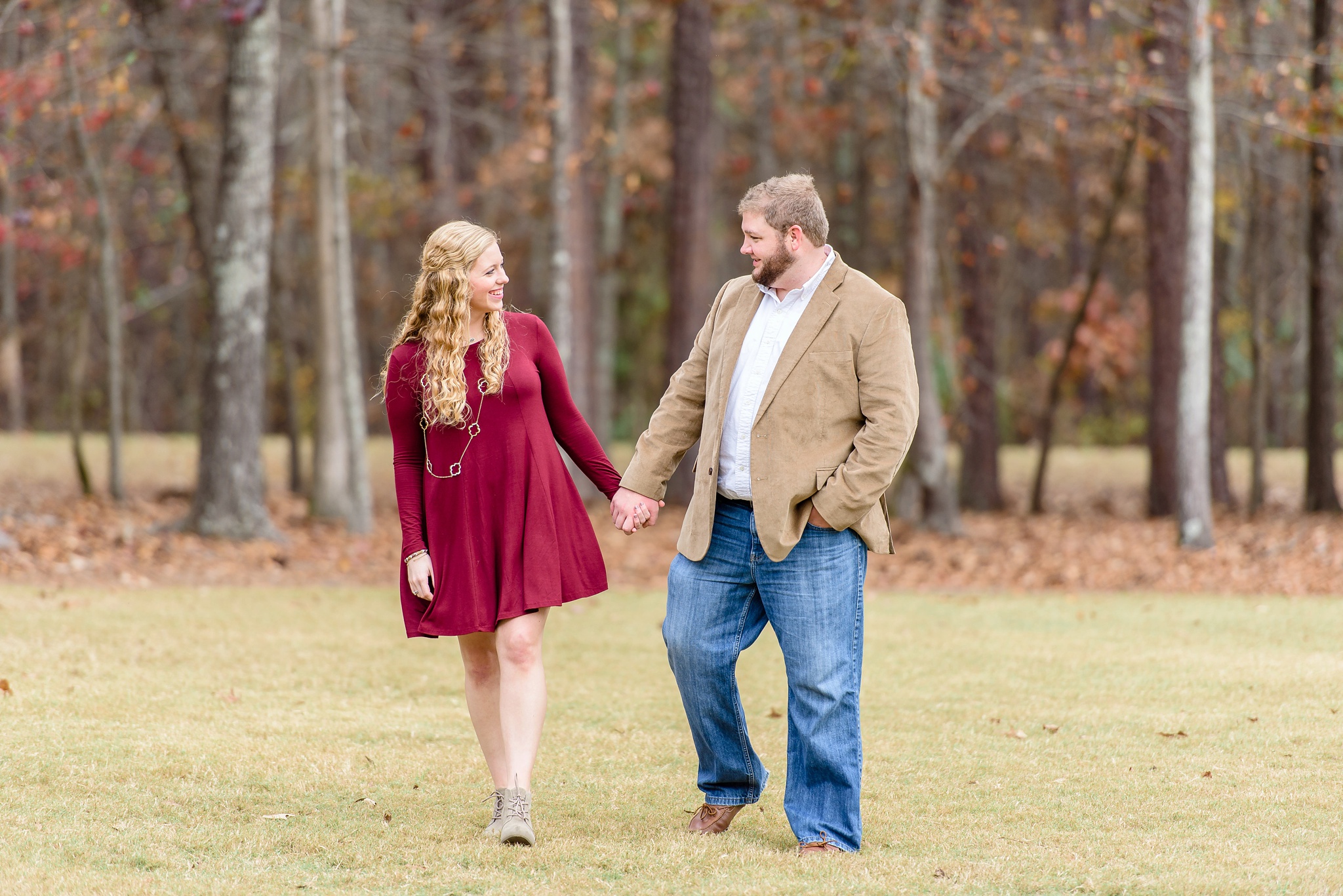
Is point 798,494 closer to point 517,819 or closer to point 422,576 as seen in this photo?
point 422,576

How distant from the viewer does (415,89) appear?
23.2 m

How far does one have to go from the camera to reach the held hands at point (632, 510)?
4805mm

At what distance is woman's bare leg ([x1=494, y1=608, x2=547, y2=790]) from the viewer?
4.72 metres

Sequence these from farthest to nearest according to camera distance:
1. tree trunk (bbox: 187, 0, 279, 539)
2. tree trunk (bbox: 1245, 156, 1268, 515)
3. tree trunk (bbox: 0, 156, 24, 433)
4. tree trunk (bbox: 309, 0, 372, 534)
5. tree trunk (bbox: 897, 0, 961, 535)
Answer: tree trunk (bbox: 0, 156, 24, 433)
tree trunk (bbox: 1245, 156, 1268, 515)
tree trunk (bbox: 309, 0, 372, 534)
tree trunk (bbox: 897, 0, 961, 535)
tree trunk (bbox: 187, 0, 279, 539)

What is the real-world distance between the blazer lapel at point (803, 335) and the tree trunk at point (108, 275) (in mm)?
11574

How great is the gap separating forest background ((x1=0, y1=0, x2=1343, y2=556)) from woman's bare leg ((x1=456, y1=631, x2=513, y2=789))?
1986 millimetres

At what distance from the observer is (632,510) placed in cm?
481

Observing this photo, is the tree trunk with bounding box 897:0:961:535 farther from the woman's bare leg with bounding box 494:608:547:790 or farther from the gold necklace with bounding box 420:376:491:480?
the woman's bare leg with bounding box 494:608:547:790

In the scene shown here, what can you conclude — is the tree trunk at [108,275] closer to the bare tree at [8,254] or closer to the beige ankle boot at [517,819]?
the bare tree at [8,254]

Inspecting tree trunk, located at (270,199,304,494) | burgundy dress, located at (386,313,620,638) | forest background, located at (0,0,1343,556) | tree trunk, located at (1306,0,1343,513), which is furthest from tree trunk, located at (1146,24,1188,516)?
burgundy dress, located at (386,313,620,638)

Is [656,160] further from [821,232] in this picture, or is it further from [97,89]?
[821,232]

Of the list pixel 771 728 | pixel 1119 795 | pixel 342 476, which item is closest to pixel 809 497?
pixel 1119 795

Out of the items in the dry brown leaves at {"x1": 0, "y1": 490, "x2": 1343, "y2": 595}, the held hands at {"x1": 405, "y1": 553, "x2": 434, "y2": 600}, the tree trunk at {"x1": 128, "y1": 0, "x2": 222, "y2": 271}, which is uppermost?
the tree trunk at {"x1": 128, "y1": 0, "x2": 222, "y2": 271}

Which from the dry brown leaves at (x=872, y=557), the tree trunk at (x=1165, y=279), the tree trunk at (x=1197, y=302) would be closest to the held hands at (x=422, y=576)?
the dry brown leaves at (x=872, y=557)
